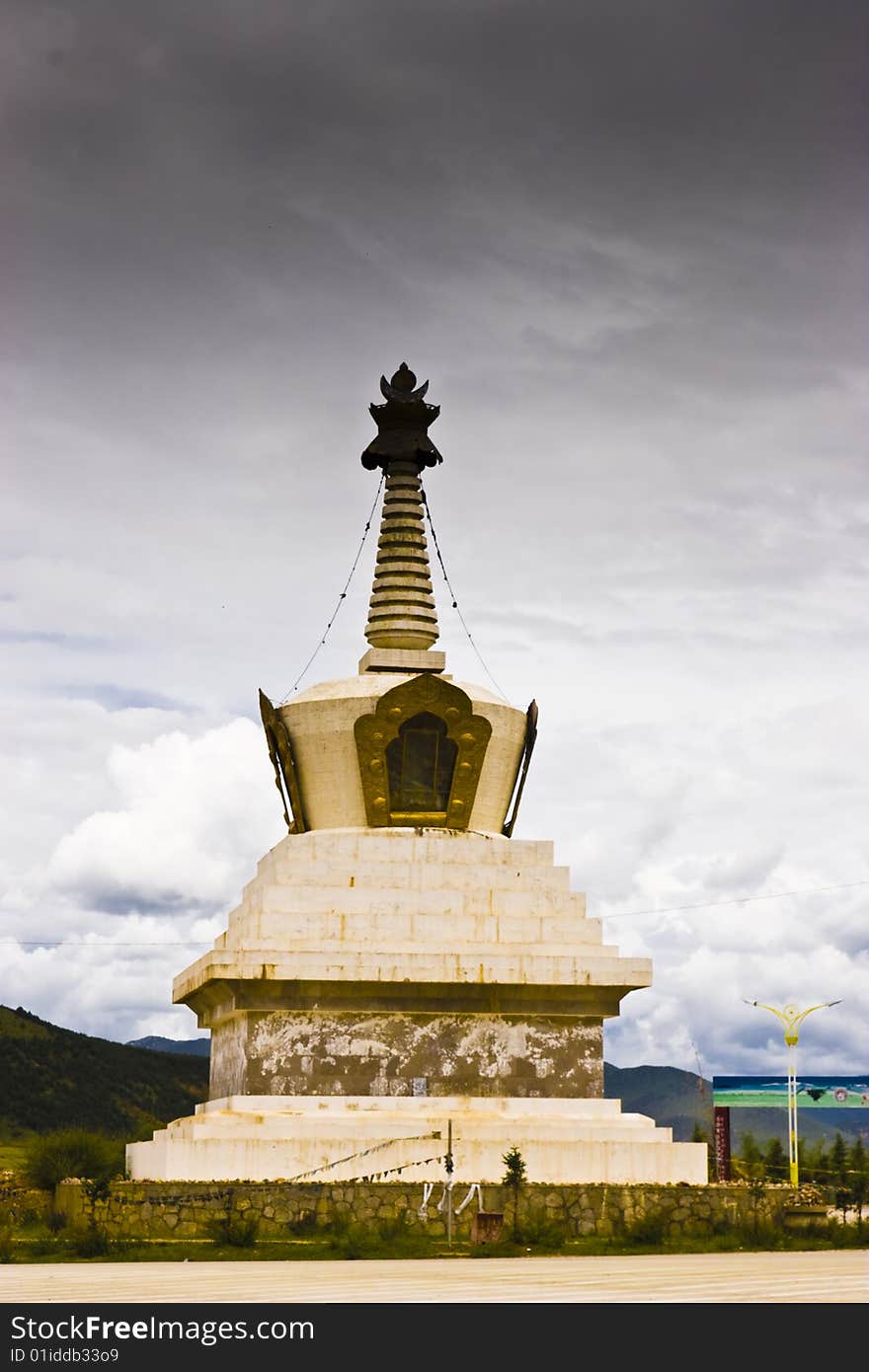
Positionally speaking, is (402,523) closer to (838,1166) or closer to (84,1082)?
(838,1166)

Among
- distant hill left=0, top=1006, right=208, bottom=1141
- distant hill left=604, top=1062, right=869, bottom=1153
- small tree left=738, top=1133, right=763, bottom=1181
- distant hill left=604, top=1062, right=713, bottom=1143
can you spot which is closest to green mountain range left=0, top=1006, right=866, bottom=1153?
distant hill left=0, top=1006, right=208, bottom=1141

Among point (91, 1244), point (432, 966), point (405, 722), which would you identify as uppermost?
point (405, 722)

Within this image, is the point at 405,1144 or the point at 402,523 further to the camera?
the point at 402,523

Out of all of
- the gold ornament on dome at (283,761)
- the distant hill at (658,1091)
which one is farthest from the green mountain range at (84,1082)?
the distant hill at (658,1091)

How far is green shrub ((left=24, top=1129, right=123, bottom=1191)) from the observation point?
2377 centimetres

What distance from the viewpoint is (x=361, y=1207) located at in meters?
20.7

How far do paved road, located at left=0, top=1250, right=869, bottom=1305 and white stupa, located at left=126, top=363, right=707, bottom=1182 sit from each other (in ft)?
14.8

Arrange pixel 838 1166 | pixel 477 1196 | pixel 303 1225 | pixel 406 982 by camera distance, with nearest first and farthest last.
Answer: pixel 303 1225 → pixel 477 1196 → pixel 406 982 → pixel 838 1166

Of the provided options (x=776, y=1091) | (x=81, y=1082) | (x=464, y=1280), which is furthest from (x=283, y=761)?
(x=81, y=1082)

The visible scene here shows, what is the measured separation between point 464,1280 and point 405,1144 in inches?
327

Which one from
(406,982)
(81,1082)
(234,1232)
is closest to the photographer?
(234,1232)

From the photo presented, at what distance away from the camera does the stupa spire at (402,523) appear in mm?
27000

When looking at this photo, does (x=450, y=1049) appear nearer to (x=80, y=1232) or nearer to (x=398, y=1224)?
(x=398, y=1224)

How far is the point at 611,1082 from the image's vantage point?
14238 centimetres
